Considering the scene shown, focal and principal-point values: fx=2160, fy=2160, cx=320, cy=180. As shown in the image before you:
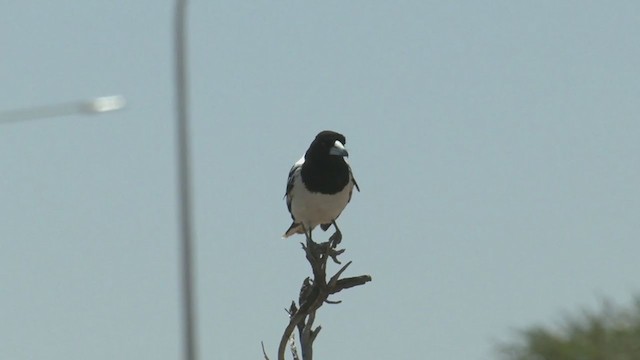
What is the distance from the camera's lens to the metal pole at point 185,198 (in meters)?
14.2

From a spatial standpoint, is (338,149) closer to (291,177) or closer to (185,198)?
(291,177)

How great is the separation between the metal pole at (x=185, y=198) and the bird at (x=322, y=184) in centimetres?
641

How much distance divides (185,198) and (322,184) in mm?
7139

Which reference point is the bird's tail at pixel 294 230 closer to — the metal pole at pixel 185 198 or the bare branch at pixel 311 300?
the bare branch at pixel 311 300

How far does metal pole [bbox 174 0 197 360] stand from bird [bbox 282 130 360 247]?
6409mm

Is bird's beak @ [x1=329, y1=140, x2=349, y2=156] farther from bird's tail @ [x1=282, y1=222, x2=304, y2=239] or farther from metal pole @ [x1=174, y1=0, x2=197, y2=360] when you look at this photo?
metal pole @ [x1=174, y1=0, x2=197, y2=360]

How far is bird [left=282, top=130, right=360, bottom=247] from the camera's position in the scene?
21.3 m

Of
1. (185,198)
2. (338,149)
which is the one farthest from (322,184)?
(185,198)

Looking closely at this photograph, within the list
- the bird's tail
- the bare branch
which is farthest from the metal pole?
the bird's tail

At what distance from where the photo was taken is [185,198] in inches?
572

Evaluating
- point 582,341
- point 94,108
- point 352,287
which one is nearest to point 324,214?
point 352,287

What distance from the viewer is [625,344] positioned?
25641mm

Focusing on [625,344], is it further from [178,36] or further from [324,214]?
[178,36]

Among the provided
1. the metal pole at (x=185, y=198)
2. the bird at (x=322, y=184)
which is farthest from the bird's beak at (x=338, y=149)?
the metal pole at (x=185, y=198)
